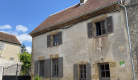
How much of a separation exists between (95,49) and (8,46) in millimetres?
18215

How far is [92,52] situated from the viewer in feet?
30.1

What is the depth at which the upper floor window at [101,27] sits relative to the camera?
8.62 metres

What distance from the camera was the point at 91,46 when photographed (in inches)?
365

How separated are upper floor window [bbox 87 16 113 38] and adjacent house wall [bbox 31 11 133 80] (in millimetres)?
228

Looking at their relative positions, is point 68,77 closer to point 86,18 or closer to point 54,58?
point 54,58

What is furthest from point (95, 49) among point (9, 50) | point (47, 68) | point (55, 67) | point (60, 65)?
point (9, 50)

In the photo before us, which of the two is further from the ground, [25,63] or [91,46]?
[91,46]

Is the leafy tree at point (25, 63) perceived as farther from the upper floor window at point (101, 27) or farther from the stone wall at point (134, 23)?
the stone wall at point (134, 23)

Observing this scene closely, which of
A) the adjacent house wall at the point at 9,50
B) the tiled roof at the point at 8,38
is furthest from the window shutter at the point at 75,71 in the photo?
the adjacent house wall at the point at 9,50

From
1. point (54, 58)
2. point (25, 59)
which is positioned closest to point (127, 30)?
point (54, 58)

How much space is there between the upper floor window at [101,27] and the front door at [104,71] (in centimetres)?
198

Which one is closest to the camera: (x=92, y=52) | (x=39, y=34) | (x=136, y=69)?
(x=136, y=69)

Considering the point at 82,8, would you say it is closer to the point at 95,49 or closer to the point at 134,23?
the point at 95,49

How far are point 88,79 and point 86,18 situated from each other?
159 inches
